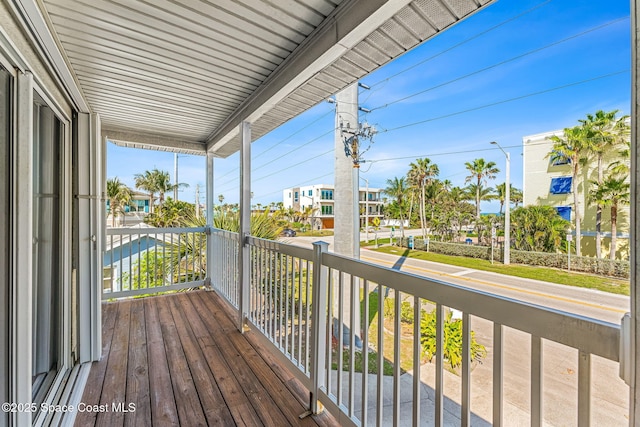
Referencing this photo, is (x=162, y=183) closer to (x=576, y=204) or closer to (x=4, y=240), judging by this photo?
(x=4, y=240)

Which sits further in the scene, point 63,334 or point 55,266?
point 63,334

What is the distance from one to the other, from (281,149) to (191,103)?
55.4 ft

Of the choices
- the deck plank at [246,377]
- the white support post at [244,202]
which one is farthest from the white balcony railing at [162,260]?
the white support post at [244,202]

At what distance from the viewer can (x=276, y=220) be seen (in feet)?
16.7

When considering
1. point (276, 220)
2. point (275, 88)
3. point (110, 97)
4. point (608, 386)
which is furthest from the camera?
point (276, 220)

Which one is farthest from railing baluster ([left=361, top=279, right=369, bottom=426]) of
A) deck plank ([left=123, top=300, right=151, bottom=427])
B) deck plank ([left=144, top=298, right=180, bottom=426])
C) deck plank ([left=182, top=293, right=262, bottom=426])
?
deck plank ([left=123, top=300, right=151, bottom=427])

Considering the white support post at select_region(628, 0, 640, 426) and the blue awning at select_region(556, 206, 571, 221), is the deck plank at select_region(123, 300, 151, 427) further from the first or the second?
the blue awning at select_region(556, 206, 571, 221)

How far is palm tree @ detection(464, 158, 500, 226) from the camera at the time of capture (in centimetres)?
595

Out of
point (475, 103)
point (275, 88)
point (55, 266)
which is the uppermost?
point (475, 103)

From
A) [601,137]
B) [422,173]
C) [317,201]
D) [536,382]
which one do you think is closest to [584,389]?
[536,382]

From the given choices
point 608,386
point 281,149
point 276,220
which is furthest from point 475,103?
point 281,149

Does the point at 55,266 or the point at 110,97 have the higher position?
the point at 110,97

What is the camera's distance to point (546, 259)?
2.46m

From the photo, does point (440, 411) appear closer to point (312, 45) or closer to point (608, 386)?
point (608, 386)
